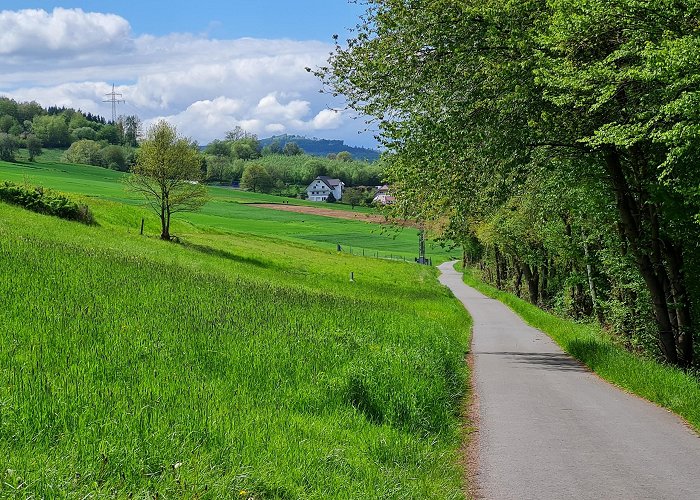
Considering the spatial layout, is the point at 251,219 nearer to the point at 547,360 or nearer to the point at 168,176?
the point at 168,176

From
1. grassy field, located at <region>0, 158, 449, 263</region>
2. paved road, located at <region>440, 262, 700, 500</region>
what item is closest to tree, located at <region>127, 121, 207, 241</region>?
grassy field, located at <region>0, 158, 449, 263</region>

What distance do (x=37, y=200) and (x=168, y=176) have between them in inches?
490

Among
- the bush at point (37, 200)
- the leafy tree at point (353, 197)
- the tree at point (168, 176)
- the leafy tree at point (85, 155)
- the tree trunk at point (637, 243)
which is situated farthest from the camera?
the leafy tree at point (85, 155)

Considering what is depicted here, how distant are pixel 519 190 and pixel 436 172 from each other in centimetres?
252

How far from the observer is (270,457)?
655 centimetres

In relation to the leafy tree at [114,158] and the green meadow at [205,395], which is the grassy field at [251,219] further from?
the green meadow at [205,395]

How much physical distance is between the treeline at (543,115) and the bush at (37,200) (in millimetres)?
30395

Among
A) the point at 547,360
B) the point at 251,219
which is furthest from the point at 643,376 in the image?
the point at 251,219

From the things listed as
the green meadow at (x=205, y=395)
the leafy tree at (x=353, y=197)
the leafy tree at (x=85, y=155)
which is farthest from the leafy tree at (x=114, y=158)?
the green meadow at (x=205, y=395)

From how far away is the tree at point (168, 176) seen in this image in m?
55.6

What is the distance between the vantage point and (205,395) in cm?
795

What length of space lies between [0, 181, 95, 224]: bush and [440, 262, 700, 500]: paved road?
3602 cm

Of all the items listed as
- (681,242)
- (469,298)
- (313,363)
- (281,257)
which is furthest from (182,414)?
(281,257)

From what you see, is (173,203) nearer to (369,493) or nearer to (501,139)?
(501,139)
